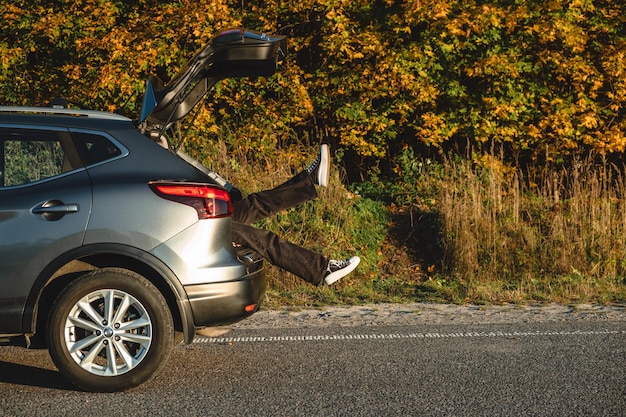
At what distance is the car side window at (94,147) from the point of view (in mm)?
5805

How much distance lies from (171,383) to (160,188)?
1240 millimetres

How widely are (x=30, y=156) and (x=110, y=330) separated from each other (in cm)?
123

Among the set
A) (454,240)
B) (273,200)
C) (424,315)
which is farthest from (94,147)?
(454,240)

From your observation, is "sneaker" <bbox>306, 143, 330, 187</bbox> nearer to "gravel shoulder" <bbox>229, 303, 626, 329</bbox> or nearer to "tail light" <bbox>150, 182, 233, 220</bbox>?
"gravel shoulder" <bbox>229, 303, 626, 329</bbox>

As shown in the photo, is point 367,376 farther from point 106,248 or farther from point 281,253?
point 106,248

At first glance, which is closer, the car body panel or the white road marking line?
the car body panel

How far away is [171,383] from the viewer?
589 centimetres

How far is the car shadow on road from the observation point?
586cm

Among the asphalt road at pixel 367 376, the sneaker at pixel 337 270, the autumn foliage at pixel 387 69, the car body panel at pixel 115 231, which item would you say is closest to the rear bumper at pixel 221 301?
the car body panel at pixel 115 231

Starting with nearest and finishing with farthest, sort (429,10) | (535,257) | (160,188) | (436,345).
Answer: (160,188) → (436,345) → (535,257) → (429,10)

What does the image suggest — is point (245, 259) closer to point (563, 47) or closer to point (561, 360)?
point (561, 360)

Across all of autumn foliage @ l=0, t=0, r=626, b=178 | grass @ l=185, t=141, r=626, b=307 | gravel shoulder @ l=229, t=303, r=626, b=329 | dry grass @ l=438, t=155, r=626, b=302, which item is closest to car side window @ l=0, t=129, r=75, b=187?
gravel shoulder @ l=229, t=303, r=626, b=329

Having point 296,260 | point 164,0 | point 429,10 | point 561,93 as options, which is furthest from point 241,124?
point 296,260

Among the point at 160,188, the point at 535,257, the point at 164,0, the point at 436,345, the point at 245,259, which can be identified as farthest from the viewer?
the point at 164,0
